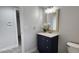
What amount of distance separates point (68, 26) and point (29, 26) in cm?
53

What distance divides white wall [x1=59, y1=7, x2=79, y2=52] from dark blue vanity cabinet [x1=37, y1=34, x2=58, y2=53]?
79 mm

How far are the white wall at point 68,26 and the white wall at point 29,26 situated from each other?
0.31 meters

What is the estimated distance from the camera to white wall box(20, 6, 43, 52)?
1.00 m

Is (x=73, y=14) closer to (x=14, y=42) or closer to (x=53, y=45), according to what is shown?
(x=53, y=45)

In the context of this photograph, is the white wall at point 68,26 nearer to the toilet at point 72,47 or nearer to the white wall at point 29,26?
the toilet at point 72,47

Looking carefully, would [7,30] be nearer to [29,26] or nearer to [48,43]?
[29,26]

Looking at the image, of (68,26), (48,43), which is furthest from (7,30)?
(68,26)

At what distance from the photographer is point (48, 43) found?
42.4 inches

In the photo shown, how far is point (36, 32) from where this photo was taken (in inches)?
41.8

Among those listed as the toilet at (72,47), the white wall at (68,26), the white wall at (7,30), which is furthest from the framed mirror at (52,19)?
the white wall at (7,30)
